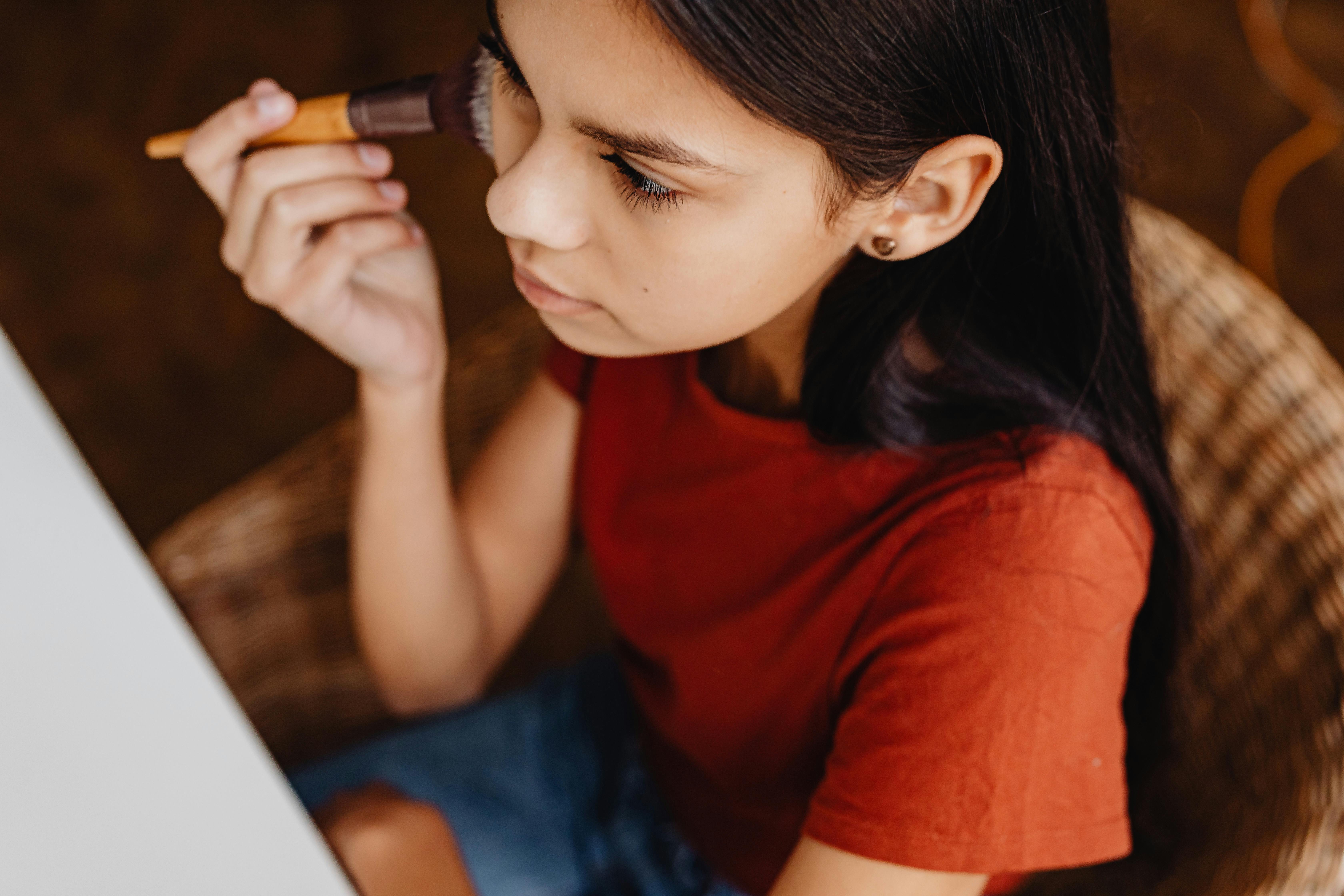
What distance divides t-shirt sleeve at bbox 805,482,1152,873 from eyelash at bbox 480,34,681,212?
0.83 feet

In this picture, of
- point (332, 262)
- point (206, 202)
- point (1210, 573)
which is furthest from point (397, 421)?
point (206, 202)

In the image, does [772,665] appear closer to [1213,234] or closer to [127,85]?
[1213,234]

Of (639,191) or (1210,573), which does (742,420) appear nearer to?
(639,191)

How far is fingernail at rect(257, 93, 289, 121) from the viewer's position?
28.0 inches

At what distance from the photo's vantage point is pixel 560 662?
1515 mm

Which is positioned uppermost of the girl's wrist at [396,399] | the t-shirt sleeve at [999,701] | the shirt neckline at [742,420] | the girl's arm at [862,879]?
the girl's wrist at [396,399]

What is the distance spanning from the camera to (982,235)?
0.66 meters

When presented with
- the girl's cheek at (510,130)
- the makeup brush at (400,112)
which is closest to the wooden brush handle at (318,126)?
the makeup brush at (400,112)

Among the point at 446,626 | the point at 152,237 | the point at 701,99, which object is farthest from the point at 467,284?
the point at 701,99

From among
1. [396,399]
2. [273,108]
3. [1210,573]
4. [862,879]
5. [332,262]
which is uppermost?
[273,108]

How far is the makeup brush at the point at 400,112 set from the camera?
0.65 m

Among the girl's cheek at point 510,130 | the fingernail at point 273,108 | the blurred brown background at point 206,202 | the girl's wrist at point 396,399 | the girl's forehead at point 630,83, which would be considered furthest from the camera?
the blurred brown background at point 206,202

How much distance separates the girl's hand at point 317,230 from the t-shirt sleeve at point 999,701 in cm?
41

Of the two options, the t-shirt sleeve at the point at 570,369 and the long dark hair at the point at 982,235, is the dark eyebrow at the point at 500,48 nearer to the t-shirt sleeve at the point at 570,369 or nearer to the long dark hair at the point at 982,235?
the long dark hair at the point at 982,235
